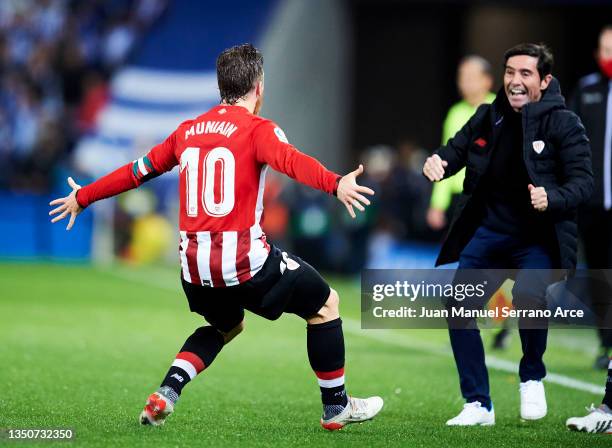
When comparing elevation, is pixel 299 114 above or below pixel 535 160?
above

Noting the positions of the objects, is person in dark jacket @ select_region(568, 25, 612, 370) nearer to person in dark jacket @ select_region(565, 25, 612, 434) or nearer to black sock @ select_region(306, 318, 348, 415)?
person in dark jacket @ select_region(565, 25, 612, 434)

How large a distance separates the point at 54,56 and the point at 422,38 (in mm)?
7492

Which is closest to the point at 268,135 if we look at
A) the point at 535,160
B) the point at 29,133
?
the point at 535,160

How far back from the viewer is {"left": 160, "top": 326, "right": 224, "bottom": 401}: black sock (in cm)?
587

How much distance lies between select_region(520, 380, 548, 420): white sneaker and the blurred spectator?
9.72 feet

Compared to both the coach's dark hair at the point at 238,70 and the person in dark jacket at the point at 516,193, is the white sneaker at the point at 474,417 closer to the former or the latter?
the person in dark jacket at the point at 516,193

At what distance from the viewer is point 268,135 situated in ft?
18.3

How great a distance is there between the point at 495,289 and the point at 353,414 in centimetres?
111

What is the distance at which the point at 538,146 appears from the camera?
6.26m

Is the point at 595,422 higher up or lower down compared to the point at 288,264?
lower down

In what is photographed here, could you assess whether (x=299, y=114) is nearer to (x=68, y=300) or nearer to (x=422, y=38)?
(x=422, y=38)

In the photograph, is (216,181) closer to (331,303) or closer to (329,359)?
(331,303)

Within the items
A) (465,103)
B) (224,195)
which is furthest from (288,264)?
(465,103)

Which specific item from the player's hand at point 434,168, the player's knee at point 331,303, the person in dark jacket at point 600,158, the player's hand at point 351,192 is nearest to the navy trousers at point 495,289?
the player's hand at point 434,168
